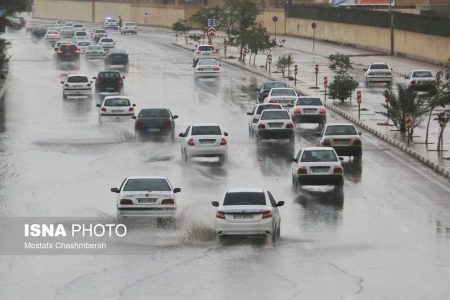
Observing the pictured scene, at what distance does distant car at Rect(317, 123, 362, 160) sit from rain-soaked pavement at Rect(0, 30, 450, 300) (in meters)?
0.56

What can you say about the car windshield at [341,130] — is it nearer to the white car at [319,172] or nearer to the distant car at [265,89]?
the white car at [319,172]

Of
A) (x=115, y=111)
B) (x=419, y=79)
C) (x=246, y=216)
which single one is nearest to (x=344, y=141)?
(x=115, y=111)

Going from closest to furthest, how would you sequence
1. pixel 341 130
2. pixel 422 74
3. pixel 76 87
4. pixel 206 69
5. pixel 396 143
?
pixel 341 130
pixel 396 143
pixel 76 87
pixel 422 74
pixel 206 69

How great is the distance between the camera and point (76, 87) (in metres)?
76.2

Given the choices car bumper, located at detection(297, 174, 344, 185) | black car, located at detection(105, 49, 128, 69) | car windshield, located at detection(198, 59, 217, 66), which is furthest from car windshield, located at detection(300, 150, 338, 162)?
black car, located at detection(105, 49, 128, 69)

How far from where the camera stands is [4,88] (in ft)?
269

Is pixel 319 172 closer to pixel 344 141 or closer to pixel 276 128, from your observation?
pixel 344 141

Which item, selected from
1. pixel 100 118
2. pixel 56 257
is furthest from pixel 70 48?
pixel 56 257

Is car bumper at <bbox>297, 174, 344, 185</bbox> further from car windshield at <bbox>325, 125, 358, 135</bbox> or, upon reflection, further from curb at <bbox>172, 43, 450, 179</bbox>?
car windshield at <bbox>325, 125, 358, 135</bbox>

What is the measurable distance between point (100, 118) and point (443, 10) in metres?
80.4

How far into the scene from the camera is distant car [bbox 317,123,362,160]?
155 ft

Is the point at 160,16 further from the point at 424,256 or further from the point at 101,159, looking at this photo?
the point at 424,256

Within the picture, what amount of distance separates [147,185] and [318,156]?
25.7 ft

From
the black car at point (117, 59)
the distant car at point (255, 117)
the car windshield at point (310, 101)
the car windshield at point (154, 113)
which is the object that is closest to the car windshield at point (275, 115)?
the distant car at point (255, 117)
